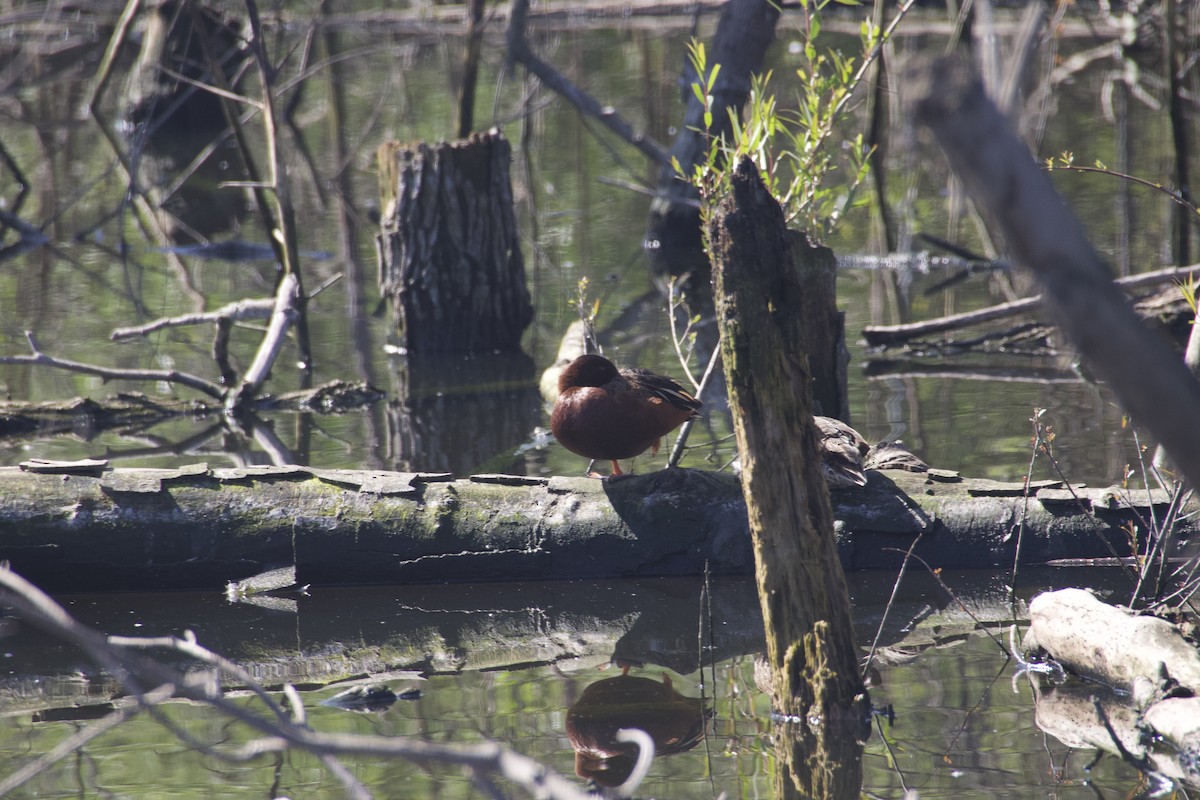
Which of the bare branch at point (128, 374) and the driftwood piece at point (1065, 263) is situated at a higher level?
the driftwood piece at point (1065, 263)

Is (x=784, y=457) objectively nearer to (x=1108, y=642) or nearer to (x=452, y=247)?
(x=1108, y=642)

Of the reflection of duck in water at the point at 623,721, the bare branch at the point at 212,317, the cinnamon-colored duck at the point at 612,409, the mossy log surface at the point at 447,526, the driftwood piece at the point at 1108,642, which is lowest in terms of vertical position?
the reflection of duck in water at the point at 623,721

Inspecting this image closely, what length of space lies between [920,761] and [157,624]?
9.36 feet

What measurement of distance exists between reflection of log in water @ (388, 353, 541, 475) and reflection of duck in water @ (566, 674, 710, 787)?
92.4 inches

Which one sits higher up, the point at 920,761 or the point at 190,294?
the point at 190,294

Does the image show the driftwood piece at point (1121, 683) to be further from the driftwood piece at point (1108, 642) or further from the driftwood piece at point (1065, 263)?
the driftwood piece at point (1065, 263)

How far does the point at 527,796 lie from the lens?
3369 millimetres

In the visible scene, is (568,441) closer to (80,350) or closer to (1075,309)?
(1075,309)

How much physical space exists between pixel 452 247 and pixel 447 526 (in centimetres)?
431

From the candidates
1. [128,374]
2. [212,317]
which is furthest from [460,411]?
[128,374]

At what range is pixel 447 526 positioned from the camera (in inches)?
195

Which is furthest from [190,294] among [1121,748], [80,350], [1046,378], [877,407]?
[1121,748]

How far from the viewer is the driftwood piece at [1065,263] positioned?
1.62m

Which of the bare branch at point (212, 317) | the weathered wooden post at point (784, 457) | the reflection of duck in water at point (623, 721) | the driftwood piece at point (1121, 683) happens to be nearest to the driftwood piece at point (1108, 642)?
the driftwood piece at point (1121, 683)
